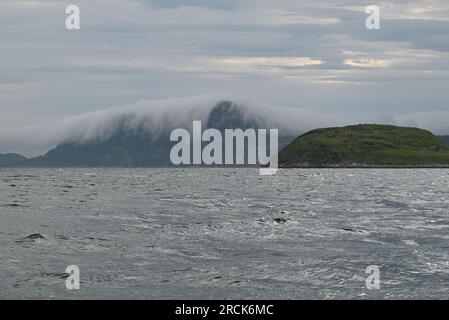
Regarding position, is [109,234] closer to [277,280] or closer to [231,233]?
[231,233]

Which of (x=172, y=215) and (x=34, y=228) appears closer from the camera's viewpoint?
(x=34, y=228)

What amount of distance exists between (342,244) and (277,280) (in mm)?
13011
